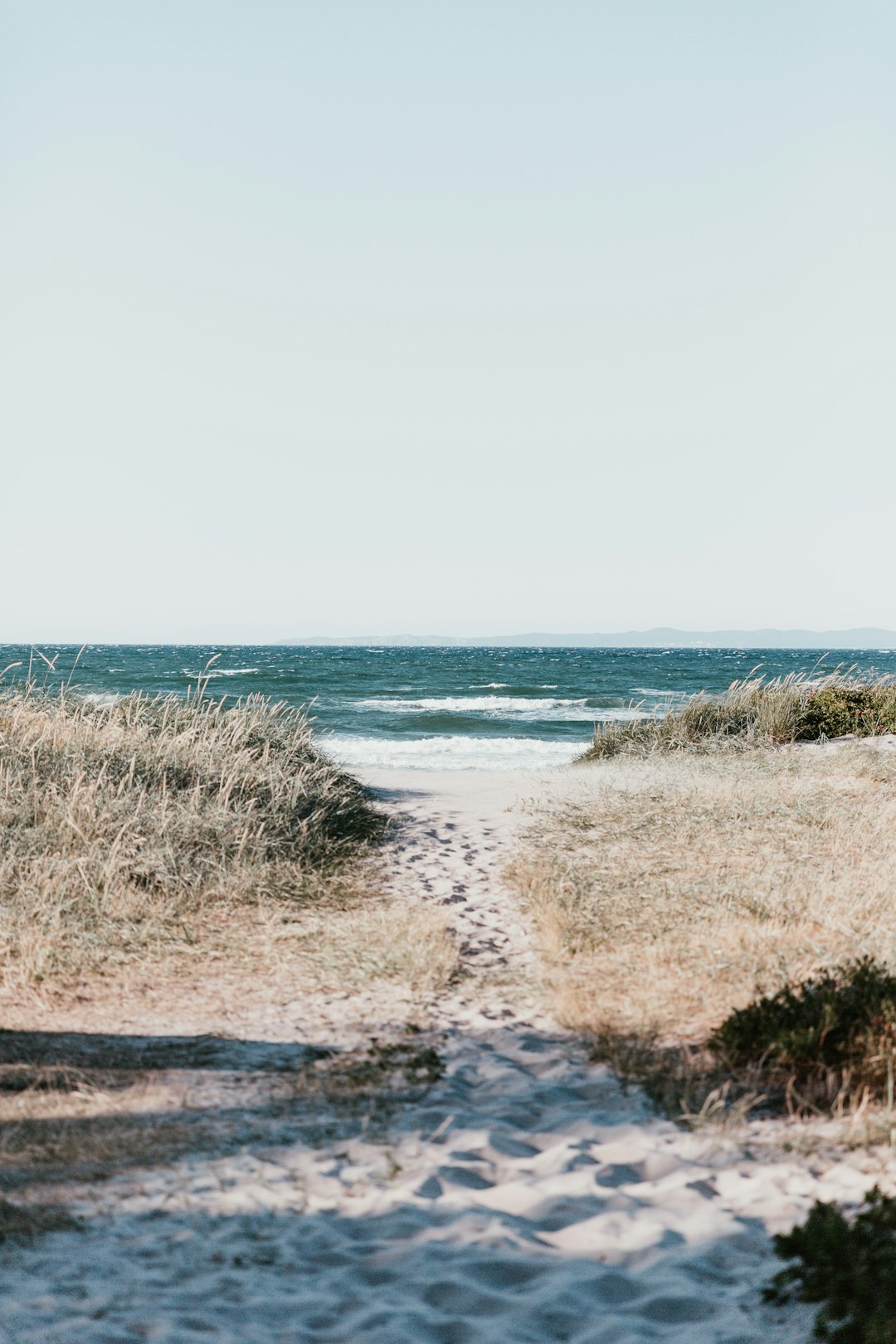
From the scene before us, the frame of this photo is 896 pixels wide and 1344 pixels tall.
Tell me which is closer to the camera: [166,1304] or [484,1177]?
[166,1304]

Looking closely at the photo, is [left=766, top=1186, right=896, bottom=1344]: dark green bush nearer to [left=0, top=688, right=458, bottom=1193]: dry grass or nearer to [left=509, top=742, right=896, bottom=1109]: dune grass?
[left=509, top=742, right=896, bottom=1109]: dune grass

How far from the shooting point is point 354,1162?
3.68m

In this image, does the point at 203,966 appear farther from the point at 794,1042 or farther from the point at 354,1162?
the point at 794,1042

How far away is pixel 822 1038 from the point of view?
4.23 m

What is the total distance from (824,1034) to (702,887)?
3315mm

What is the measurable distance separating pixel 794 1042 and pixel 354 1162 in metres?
1.96

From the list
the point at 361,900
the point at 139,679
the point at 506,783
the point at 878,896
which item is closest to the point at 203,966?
the point at 361,900

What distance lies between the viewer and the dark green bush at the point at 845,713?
17.2 m

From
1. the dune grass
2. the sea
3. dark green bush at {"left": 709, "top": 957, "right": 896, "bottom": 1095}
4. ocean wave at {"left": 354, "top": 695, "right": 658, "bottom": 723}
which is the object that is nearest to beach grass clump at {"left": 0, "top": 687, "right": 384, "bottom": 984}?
the sea

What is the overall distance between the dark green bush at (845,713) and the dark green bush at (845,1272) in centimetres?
1487

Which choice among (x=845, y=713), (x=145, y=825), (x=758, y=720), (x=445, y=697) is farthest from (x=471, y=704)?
(x=145, y=825)

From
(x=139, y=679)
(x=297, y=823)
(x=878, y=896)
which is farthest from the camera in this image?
(x=139, y=679)

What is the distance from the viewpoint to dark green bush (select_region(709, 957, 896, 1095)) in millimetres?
4156

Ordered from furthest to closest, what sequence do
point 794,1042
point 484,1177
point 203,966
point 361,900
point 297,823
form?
point 297,823 < point 361,900 < point 203,966 < point 794,1042 < point 484,1177
